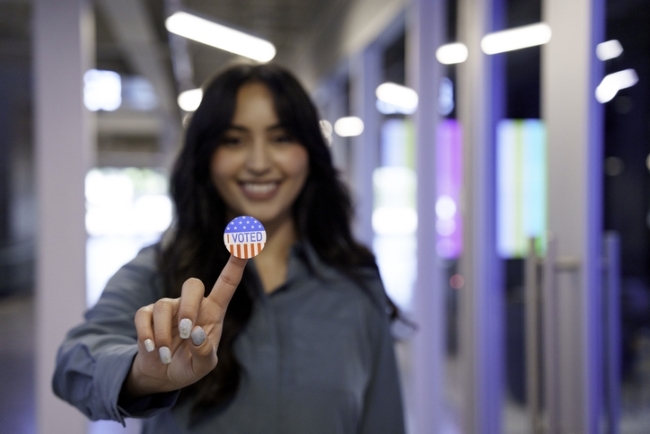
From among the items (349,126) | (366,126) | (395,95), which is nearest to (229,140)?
(395,95)

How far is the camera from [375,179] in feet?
19.5

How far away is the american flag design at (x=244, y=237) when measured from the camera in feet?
1.96

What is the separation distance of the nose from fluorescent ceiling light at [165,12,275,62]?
3155mm

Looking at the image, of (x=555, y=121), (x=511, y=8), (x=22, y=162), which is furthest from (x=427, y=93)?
(x=22, y=162)

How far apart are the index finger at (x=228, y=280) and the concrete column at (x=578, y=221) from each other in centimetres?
173

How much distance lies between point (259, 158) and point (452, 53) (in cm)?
277

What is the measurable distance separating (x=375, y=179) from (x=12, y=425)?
4.98 meters

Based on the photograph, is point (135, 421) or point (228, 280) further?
point (135, 421)

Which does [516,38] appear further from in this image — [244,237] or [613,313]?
[244,237]

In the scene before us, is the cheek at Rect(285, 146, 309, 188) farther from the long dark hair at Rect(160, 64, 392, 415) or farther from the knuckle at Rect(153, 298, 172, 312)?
the knuckle at Rect(153, 298, 172, 312)

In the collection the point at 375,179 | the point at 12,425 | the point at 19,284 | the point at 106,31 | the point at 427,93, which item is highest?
the point at 106,31

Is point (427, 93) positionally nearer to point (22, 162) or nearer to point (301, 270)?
point (301, 270)

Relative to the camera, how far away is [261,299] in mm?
1147

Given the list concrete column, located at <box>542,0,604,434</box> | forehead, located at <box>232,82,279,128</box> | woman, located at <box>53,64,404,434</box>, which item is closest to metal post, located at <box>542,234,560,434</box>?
concrete column, located at <box>542,0,604,434</box>
